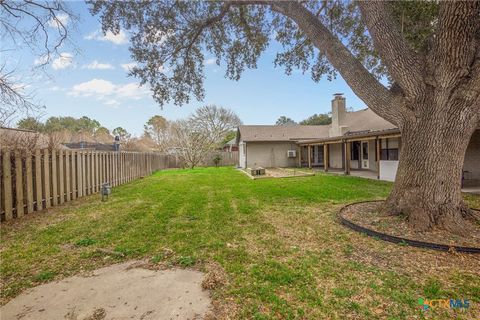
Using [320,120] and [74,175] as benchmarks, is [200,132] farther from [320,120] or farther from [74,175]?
[320,120]

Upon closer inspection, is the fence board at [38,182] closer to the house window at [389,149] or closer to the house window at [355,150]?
the house window at [389,149]

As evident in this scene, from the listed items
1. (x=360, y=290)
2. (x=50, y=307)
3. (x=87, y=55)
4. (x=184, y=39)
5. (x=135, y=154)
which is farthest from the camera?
(x=135, y=154)

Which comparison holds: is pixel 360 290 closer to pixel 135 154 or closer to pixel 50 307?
pixel 50 307

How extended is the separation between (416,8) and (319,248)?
714 centimetres

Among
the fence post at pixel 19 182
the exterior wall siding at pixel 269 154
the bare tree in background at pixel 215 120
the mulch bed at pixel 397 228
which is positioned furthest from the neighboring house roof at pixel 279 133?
the fence post at pixel 19 182

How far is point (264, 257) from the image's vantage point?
10.7ft

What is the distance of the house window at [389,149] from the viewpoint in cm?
1262

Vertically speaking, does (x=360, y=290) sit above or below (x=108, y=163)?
below

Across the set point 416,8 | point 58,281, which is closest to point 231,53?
point 416,8

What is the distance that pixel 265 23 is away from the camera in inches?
345

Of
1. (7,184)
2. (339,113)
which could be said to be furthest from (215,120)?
(7,184)

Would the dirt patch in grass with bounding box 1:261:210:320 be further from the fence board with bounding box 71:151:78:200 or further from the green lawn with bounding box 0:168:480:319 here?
the fence board with bounding box 71:151:78:200

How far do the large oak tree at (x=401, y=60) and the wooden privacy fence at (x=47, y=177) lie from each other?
10.7 ft

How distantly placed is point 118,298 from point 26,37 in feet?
20.0
